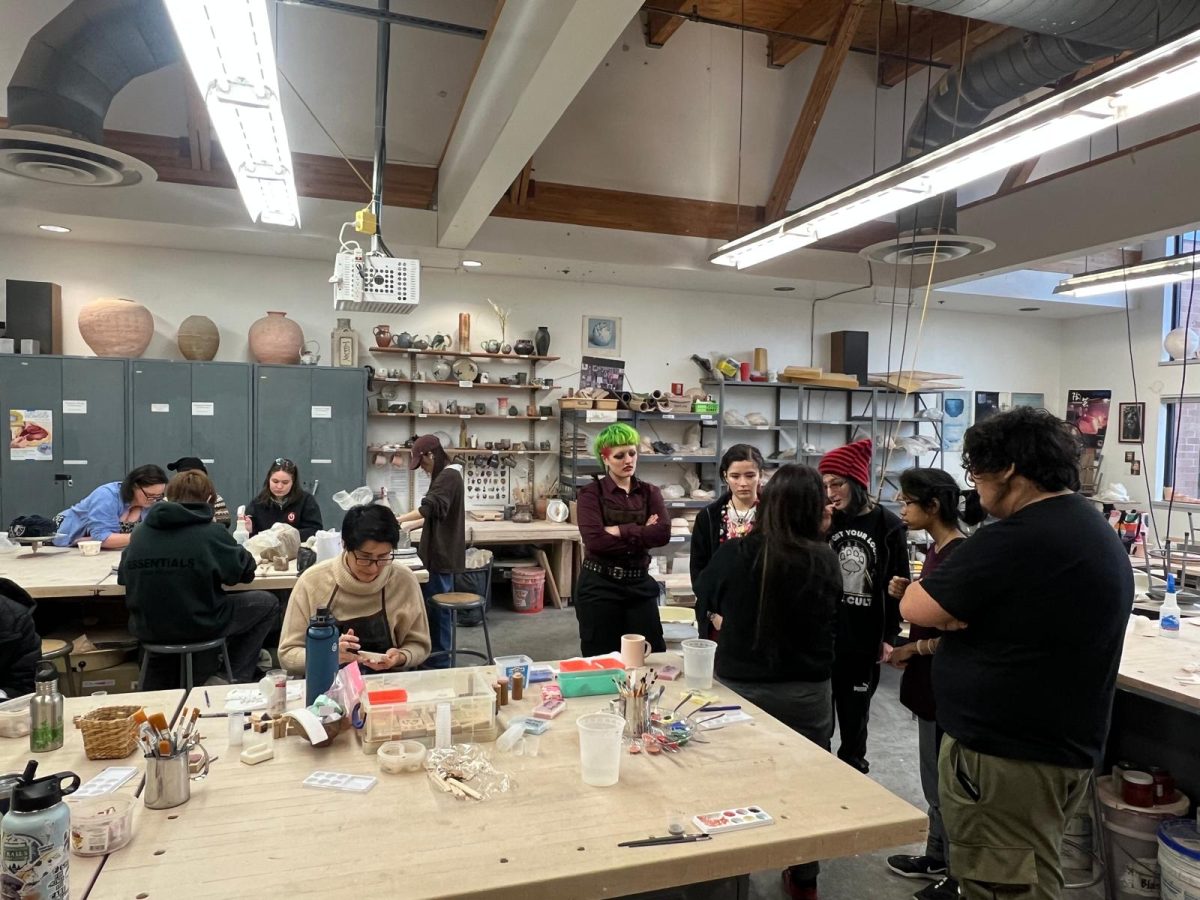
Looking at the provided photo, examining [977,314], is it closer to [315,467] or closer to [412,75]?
[412,75]

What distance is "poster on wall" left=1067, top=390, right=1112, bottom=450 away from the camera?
821 cm

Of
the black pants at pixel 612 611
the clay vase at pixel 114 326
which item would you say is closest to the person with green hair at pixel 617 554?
the black pants at pixel 612 611

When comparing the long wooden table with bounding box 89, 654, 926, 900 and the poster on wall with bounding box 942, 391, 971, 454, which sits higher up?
the poster on wall with bounding box 942, 391, 971, 454

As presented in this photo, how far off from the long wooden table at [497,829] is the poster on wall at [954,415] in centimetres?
750

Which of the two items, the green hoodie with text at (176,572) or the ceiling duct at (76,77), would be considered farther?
the ceiling duct at (76,77)

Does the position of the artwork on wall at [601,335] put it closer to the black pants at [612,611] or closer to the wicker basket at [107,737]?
the black pants at [612,611]

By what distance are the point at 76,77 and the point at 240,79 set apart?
218 cm

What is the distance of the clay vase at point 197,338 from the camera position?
5.95 m

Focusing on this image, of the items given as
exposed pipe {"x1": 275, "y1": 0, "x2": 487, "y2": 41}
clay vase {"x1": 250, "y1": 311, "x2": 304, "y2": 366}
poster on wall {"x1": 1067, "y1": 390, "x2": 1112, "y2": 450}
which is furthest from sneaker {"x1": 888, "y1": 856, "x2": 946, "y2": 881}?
poster on wall {"x1": 1067, "y1": 390, "x2": 1112, "y2": 450}

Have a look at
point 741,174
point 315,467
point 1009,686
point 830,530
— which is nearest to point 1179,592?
point 830,530

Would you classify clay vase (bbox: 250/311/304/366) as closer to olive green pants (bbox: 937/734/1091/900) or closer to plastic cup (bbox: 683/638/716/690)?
plastic cup (bbox: 683/638/716/690)

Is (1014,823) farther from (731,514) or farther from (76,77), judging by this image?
(76,77)

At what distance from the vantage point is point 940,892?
99.0 inches

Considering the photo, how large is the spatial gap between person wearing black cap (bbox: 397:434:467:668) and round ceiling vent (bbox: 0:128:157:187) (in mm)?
2144
